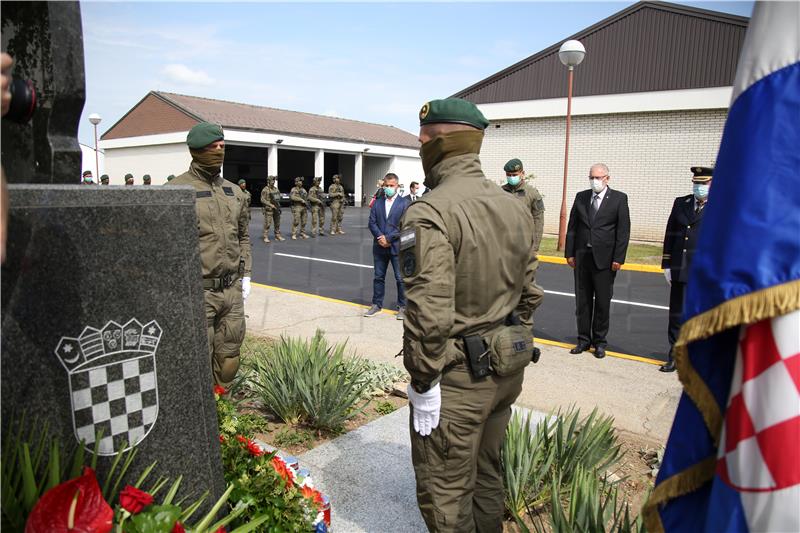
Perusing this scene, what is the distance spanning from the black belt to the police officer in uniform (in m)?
2.10

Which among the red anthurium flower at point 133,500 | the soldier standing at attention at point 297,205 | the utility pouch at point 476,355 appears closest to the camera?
the red anthurium flower at point 133,500

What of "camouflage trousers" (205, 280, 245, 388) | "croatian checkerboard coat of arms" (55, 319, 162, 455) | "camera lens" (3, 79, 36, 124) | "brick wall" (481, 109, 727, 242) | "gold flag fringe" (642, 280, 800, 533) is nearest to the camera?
"gold flag fringe" (642, 280, 800, 533)

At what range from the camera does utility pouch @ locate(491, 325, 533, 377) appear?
8.11 ft

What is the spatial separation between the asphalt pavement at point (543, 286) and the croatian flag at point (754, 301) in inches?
214

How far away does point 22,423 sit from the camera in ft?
6.25

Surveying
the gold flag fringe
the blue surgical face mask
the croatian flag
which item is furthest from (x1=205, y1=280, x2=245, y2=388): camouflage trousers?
the blue surgical face mask

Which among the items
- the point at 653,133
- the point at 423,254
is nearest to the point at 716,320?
the point at 423,254

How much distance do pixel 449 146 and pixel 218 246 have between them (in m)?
2.19

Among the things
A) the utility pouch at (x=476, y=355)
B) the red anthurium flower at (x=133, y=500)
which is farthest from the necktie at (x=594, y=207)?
the red anthurium flower at (x=133, y=500)

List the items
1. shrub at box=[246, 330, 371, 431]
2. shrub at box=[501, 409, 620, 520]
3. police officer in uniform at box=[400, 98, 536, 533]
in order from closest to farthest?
police officer in uniform at box=[400, 98, 536, 533] < shrub at box=[501, 409, 620, 520] < shrub at box=[246, 330, 371, 431]

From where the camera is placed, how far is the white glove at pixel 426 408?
238 cm

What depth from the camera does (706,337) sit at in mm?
1455

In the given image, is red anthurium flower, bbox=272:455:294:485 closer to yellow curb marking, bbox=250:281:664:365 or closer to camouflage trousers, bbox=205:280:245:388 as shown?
camouflage trousers, bbox=205:280:245:388

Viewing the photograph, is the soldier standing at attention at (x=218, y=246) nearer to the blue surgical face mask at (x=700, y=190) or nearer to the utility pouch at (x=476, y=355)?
the utility pouch at (x=476, y=355)
